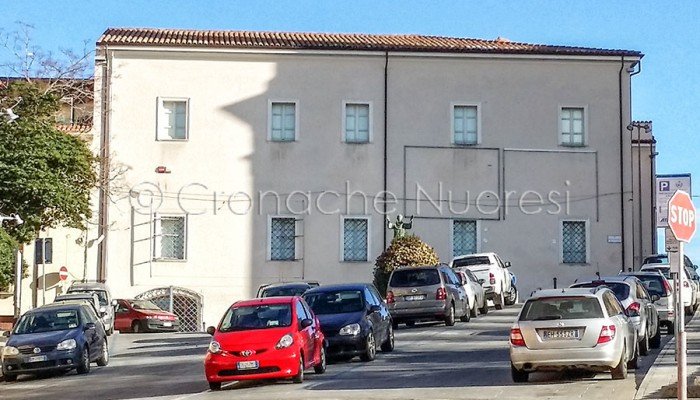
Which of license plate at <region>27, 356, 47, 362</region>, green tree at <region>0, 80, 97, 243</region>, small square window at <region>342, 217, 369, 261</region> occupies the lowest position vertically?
license plate at <region>27, 356, 47, 362</region>

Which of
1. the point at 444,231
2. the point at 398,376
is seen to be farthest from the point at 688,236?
the point at 444,231

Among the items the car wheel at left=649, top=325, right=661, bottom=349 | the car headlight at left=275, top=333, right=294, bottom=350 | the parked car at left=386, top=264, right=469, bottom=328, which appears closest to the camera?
the car headlight at left=275, top=333, right=294, bottom=350

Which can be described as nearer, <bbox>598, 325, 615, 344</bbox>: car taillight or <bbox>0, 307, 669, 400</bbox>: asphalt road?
<bbox>0, 307, 669, 400</bbox>: asphalt road

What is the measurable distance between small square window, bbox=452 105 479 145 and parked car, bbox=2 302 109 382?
2476 cm

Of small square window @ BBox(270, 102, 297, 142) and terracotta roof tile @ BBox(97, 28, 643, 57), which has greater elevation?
terracotta roof tile @ BBox(97, 28, 643, 57)

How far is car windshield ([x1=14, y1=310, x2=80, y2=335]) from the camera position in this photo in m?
Result: 27.2

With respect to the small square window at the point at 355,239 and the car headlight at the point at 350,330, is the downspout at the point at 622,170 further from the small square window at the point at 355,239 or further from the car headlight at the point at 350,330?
the car headlight at the point at 350,330

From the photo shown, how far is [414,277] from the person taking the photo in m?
33.7

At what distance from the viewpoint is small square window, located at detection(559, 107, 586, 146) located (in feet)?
166

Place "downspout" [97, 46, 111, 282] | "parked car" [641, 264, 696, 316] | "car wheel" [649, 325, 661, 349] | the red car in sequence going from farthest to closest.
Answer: "downspout" [97, 46, 111, 282] < "parked car" [641, 264, 696, 316] < "car wheel" [649, 325, 661, 349] < the red car

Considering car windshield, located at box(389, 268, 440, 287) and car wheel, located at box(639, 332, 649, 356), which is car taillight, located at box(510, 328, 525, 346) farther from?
car windshield, located at box(389, 268, 440, 287)

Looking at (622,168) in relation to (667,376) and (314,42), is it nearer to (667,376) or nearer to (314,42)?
(314,42)

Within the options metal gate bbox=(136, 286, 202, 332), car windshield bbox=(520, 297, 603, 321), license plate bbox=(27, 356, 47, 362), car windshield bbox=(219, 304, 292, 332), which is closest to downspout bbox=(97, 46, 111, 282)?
metal gate bbox=(136, 286, 202, 332)

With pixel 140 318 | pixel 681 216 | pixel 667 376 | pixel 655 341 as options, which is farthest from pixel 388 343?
pixel 140 318
